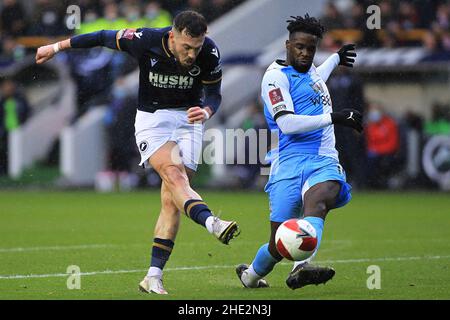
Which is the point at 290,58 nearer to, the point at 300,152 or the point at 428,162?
the point at 300,152

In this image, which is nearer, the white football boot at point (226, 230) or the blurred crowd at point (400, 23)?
the white football boot at point (226, 230)

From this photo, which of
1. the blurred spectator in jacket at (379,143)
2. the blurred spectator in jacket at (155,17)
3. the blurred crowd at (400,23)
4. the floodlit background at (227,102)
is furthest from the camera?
the blurred spectator in jacket at (155,17)

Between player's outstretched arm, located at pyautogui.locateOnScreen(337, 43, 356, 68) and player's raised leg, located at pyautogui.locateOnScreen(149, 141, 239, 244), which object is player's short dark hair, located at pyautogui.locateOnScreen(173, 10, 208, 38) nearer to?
player's raised leg, located at pyautogui.locateOnScreen(149, 141, 239, 244)

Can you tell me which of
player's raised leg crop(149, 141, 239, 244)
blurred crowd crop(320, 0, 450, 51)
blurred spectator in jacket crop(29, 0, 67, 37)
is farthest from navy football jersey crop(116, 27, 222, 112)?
blurred spectator in jacket crop(29, 0, 67, 37)

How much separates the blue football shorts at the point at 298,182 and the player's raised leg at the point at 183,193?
0.59 m

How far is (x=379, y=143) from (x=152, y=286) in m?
13.6

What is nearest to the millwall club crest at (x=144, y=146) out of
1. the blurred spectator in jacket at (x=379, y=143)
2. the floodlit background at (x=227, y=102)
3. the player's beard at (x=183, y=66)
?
the player's beard at (x=183, y=66)

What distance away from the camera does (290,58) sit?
28.5ft

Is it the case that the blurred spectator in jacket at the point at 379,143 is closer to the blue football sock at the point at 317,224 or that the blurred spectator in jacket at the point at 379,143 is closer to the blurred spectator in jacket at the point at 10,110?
the blurred spectator in jacket at the point at 10,110

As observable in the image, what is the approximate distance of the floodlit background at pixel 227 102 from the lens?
2117 centimetres

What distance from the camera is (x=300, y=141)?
8.64 meters

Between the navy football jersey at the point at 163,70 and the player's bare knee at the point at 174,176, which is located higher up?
the navy football jersey at the point at 163,70

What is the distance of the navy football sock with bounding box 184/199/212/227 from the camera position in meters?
8.22

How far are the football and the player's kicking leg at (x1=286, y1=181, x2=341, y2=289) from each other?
0.26 ft
